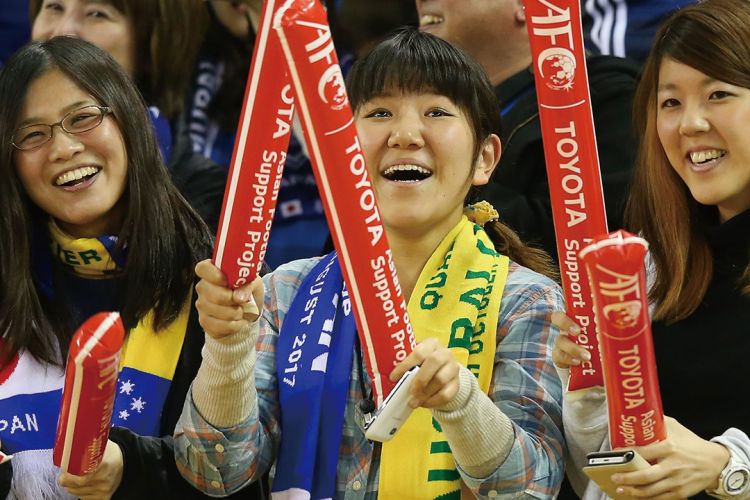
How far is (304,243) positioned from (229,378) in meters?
1.52

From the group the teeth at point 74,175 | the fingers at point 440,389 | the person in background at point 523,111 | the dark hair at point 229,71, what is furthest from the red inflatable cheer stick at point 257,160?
the dark hair at point 229,71

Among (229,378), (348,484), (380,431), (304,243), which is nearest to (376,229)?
(380,431)

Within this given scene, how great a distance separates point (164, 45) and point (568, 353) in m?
1.96

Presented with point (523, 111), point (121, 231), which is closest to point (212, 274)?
point (121, 231)

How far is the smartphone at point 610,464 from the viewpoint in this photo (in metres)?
1.88

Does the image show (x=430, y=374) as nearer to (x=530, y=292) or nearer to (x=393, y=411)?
(x=393, y=411)

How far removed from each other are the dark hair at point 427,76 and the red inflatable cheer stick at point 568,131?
0.59m

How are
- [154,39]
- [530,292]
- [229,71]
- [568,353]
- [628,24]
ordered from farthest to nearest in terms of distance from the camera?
[229,71] → [154,39] → [628,24] → [530,292] → [568,353]

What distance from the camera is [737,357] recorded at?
2350 millimetres

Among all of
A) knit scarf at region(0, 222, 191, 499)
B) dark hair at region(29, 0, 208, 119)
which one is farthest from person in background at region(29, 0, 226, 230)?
knit scarf at region(0, 222, 191, 499)

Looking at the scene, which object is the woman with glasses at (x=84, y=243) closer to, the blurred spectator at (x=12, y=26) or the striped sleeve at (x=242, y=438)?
the striped sleeve at (x=242, y=438)

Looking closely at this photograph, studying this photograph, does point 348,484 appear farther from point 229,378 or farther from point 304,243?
point 304,243

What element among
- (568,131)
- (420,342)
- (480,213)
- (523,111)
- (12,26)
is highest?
(12,26)

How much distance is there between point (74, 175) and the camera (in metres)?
2.70
